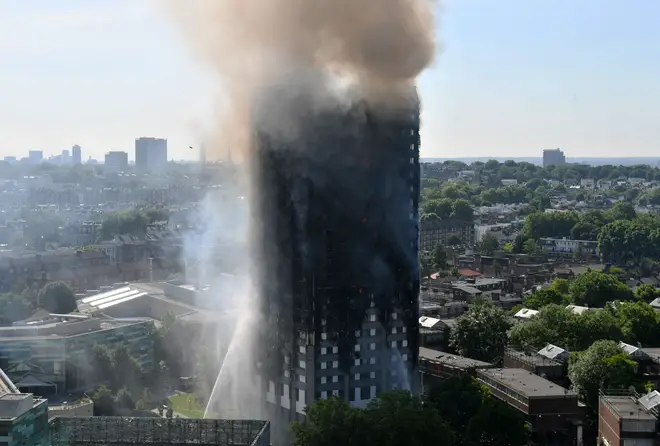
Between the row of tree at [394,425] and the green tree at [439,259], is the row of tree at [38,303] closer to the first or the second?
the row of tree at [394,425]

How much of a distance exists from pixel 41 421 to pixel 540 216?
2430 inches

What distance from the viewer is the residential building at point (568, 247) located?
72.6m

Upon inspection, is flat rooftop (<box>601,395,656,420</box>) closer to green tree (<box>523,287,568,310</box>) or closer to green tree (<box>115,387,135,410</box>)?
green tree (<box>115,387,135,410</box>)

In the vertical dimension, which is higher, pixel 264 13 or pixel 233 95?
pixel 264 13

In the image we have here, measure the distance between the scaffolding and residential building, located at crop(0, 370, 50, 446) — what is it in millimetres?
1470

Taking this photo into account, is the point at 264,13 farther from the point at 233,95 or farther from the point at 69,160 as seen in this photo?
the point at 69,160

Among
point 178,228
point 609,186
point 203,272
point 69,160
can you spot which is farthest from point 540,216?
point 69,160

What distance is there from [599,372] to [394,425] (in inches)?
405

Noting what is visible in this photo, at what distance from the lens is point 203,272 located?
46.9m

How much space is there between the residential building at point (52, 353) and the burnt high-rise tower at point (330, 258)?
27.2 feet

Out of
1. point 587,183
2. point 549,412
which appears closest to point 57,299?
point 549,412

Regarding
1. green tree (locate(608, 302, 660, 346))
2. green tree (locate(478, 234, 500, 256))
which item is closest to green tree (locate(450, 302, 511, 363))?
green tree (locate(608, 302, 660, 346))

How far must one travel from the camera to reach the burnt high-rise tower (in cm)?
2602

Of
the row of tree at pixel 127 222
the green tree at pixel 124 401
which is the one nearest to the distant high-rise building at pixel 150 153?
the row of tree at pixel 127 222
